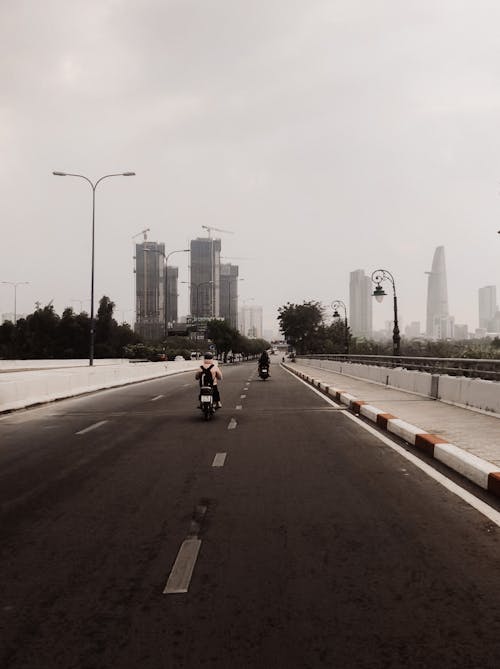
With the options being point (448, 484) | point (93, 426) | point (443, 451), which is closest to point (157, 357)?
point (93, 426)

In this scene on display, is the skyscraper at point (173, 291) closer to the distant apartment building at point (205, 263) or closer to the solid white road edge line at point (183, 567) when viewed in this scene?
the distant apartment building at point (205, 263)

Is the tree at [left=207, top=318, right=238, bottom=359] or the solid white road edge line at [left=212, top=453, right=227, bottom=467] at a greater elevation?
the tree at [left=207, top=318, right=238, bottom=359]

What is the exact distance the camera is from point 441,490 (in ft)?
21.9

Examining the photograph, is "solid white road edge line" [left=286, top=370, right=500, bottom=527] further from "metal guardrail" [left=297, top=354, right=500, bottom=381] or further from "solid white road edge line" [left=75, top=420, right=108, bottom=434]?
"solid white road edge line" [left=75, top=420, right=108, bottom=434]

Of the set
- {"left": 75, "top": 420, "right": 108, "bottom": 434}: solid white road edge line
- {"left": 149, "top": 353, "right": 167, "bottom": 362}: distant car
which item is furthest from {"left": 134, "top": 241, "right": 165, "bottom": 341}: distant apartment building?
{"left": 75, "top": 420, "right": 108, "bottom": 434}: solid white road edge line

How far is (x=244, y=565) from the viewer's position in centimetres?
429

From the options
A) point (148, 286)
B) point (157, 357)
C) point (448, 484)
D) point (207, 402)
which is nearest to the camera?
point (448, 484)

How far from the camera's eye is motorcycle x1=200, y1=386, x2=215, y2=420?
537 inches

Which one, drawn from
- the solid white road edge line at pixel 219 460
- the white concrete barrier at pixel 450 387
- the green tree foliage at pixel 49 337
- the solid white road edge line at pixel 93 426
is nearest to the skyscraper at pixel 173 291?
the green tree foliage at pixel 49 337

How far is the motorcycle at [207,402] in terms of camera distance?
44.8 ft

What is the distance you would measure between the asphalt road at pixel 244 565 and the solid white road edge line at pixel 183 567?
2.1 inches

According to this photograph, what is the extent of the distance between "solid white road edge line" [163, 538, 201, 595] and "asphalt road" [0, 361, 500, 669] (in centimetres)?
5

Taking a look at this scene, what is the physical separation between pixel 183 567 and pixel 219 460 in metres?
4.30

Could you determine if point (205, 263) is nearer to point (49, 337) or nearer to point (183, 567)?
point (49, 337)
